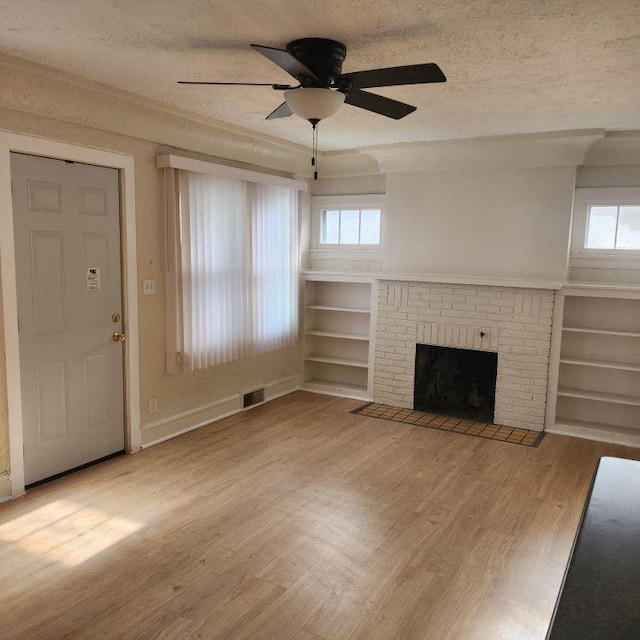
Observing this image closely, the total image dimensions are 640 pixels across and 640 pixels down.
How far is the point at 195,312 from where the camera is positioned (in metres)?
4.47

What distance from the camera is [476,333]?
5.13 meters

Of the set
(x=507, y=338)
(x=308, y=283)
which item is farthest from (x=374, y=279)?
(x=507, y=338)

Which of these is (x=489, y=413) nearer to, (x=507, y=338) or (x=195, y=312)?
(x=507, y=338)

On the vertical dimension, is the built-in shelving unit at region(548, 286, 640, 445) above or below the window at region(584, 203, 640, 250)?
below

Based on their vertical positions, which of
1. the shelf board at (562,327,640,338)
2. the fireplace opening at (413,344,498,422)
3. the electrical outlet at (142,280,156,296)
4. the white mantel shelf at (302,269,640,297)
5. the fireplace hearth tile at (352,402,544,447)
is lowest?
the fireplace hearth tile at (352,402,544,447)

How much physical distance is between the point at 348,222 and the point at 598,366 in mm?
2858

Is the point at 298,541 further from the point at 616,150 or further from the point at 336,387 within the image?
the point at 616,150

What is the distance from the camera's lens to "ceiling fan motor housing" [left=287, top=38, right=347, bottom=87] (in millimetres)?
2536

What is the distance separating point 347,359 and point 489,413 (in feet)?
5.30

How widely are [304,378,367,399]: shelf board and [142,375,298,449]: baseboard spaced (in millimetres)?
468

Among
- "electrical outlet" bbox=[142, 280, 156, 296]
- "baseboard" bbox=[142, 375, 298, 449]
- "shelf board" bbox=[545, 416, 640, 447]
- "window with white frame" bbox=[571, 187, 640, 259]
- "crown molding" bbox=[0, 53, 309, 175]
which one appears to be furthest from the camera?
"window with white frame" bbox=[571, 187, 640, 259]

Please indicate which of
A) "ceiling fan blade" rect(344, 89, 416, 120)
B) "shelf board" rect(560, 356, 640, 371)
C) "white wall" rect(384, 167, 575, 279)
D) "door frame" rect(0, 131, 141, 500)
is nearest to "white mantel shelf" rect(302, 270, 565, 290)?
"white wall" rect(384, 167, 575, 279)

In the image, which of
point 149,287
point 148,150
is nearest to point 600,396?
point 149,287

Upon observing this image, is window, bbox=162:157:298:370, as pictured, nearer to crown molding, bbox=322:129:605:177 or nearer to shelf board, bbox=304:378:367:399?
shelf board, bbox=304:378:367:399
